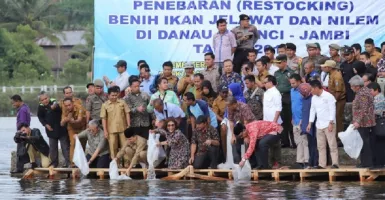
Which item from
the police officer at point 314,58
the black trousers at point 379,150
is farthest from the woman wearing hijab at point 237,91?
the black trousers at point 379,150

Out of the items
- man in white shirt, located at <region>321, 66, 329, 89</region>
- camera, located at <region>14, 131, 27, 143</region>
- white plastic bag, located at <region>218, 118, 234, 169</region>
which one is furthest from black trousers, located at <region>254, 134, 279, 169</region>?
camera, located at <region>14, 131, 27, 143</region>


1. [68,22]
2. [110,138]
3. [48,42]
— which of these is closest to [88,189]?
[110,138]

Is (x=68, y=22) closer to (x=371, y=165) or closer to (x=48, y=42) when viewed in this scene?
(x=48, y=42)

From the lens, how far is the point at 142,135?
24344 mm

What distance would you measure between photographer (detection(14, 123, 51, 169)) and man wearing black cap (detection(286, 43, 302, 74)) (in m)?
5.08

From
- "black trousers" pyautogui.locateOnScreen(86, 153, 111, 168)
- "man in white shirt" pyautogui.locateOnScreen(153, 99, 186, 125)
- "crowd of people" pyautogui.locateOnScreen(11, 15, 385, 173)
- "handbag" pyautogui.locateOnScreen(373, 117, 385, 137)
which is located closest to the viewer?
"handbag" pyautogui.locateOnScreen(373, 117, 385, 137)

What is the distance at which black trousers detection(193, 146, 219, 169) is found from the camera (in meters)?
23.5

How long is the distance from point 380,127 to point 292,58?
2.83 meters

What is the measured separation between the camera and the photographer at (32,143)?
84.9 ft

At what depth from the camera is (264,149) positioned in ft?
75.3

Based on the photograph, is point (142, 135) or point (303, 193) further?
point (142, 135)

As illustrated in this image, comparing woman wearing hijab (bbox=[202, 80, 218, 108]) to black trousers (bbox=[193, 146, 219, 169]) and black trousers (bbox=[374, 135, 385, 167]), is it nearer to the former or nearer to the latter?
black trousers (bbox=[193, 146, 219, 169])

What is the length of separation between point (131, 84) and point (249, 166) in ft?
9.18

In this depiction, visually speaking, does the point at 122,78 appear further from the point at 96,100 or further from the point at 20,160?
the point at 20,160
